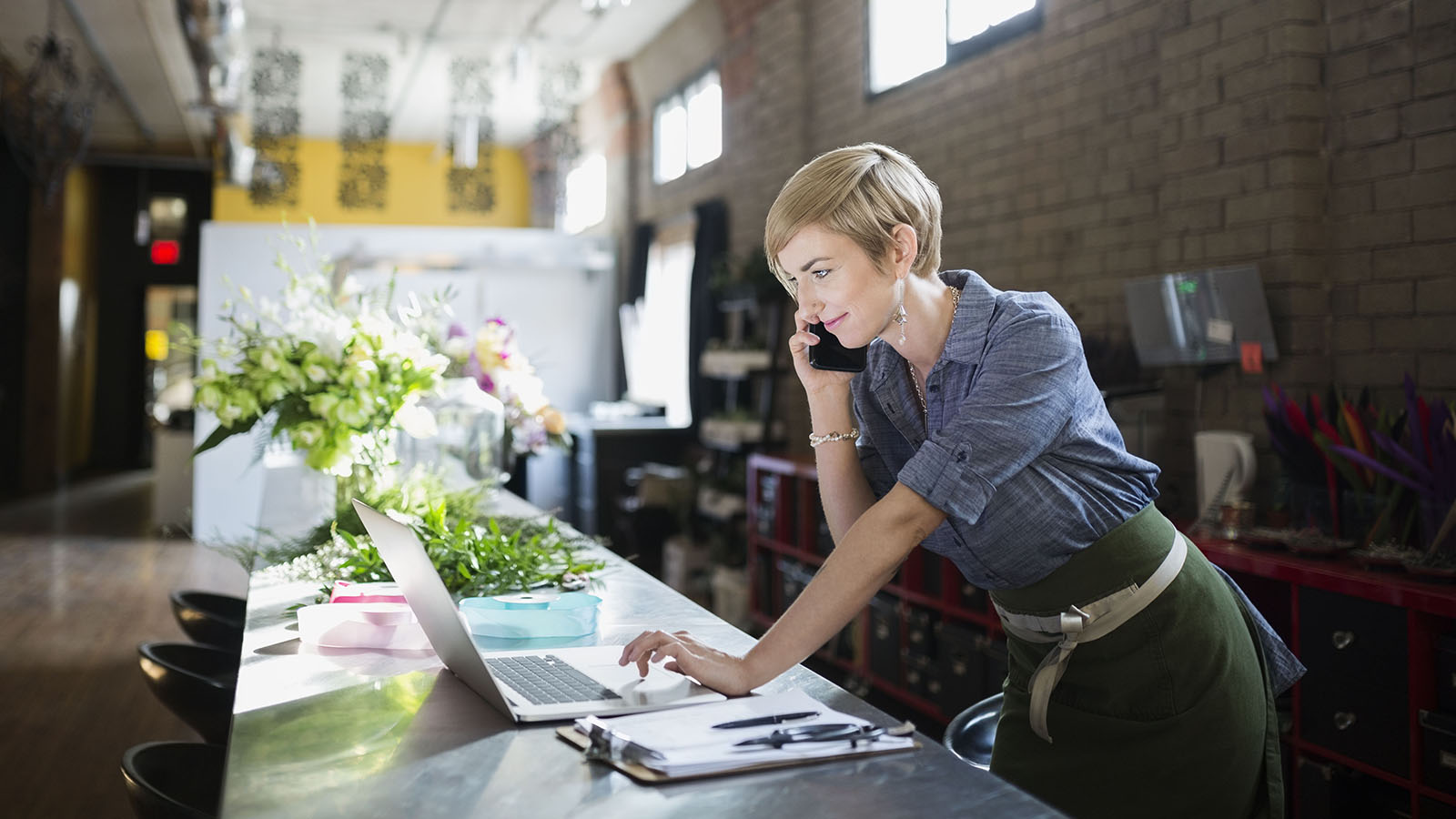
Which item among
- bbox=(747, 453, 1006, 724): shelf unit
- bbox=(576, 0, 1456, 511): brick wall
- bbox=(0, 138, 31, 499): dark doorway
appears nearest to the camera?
bbox=(576, 0, 1456, 511): brick wall

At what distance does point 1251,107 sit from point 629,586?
2498 millimetres

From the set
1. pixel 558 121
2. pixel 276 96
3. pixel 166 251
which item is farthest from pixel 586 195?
pixel 166 251

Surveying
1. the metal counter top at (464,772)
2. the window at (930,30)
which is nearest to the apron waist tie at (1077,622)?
the metal counter top at (464,772)

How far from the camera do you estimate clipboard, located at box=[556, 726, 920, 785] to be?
1.22 meters

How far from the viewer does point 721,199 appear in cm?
786

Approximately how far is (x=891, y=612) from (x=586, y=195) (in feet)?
25.8

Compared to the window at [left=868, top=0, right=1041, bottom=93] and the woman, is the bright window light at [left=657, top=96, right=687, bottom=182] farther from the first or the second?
the woman

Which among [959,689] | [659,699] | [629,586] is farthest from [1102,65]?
[659,699]

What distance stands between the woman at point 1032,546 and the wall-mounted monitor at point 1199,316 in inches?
79.6

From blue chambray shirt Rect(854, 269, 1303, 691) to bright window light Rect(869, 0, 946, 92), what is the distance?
13.5 ft

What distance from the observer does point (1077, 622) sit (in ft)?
5.23

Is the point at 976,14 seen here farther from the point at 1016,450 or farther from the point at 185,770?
the point at 185,770

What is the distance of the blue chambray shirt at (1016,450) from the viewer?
4.80ft

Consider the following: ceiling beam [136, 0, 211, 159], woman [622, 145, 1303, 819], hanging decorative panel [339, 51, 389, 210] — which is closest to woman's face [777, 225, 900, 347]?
woman [622, 145, 1303, 819]
